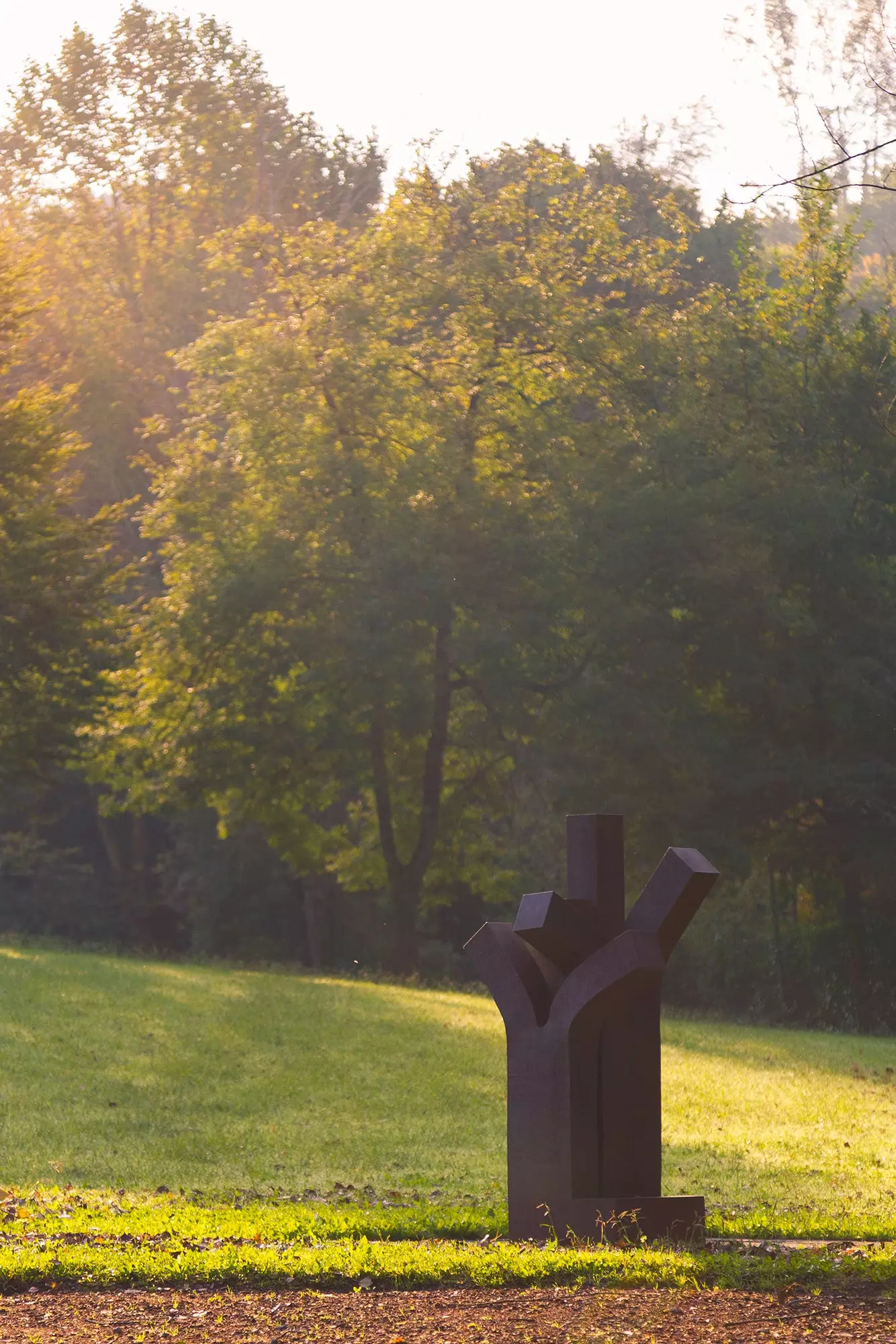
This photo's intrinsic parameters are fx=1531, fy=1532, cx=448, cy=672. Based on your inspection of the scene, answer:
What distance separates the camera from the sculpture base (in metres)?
7.55

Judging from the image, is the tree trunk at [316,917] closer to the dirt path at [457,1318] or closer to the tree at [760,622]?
the tree at [760,622]

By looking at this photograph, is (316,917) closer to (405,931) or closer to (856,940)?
(405,931)

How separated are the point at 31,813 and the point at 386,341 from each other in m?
16.6

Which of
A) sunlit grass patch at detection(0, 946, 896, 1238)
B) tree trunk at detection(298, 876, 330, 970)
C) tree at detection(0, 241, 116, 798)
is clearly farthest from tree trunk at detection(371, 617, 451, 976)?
tree trunk at detection(298, 876, 330, 970)

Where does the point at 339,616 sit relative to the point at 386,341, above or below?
below

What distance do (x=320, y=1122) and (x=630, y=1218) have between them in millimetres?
A: 7324

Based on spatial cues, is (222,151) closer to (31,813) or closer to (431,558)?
(31,813)

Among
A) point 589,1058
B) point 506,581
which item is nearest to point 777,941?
point 506,581

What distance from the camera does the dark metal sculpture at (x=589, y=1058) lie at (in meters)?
7.65

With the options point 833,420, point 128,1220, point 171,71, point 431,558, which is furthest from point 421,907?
point 171,71

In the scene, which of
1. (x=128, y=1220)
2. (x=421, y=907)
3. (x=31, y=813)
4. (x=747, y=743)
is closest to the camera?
(x=128, y=1220)

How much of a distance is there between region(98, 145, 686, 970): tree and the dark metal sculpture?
17564 mm

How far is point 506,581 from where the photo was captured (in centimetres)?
2628

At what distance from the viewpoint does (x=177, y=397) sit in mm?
42375
